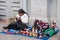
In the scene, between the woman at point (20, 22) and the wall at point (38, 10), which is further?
the wall at point (38, 10)

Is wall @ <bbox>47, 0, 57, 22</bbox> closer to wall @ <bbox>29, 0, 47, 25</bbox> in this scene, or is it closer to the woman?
wall @ <bbox>29, 0, 47, 25</bbox>

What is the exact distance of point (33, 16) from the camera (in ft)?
33.2

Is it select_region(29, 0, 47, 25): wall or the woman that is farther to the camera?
select_region(29, 0, 47, 25): wall

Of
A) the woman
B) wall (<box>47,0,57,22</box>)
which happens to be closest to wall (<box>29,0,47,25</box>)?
wall (<box>47,0,57,22</box>)

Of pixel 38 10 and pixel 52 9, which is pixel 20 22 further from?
pixel 52 9

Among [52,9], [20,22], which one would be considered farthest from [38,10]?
[20,22]

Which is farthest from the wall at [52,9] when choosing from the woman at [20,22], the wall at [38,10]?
the woman at [20,22]

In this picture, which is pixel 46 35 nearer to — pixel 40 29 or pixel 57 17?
pixel 40 29

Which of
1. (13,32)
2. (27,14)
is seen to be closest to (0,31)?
(13,32)

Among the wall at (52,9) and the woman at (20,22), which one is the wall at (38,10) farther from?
the woman at (20,22)

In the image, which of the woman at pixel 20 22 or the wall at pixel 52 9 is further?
the wall at pixel 52 9

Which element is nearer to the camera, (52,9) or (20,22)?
(20,22)

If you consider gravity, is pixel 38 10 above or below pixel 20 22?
above

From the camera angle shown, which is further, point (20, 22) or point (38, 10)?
point (38, 10)
